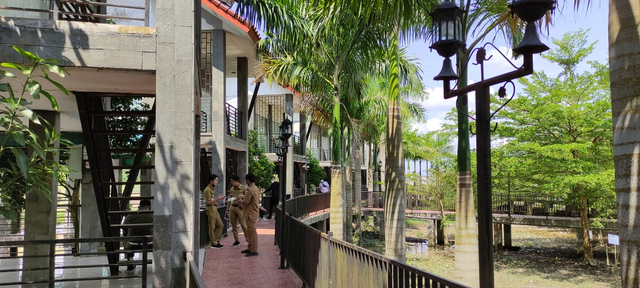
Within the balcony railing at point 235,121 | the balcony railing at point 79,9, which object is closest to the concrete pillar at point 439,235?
the balcony railing at point 235,121

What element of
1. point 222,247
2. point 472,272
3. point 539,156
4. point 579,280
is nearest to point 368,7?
point 472,272

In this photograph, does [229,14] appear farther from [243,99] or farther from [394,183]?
[394,183]

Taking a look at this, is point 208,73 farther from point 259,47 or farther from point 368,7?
point 368,7

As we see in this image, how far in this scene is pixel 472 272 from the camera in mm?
9586

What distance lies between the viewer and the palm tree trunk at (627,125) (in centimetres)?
323

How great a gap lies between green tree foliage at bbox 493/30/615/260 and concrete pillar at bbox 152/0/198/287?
54.8 feet

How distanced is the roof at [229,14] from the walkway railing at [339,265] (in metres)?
6.58

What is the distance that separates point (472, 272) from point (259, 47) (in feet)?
32.7

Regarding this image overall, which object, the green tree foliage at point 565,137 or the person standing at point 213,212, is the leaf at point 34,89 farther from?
the green tree foliage at point 565,137

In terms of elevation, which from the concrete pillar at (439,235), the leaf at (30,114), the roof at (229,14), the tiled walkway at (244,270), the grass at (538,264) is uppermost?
the roof at (229,14)

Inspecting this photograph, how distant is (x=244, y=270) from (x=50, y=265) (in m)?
3.89

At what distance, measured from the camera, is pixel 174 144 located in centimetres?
520

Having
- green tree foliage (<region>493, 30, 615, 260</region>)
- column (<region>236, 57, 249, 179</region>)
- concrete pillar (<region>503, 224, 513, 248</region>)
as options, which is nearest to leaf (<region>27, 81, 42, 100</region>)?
column (<region>236, 57, 249, 179</region>)

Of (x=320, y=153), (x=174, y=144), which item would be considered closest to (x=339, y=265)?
(x=174, y=144)
